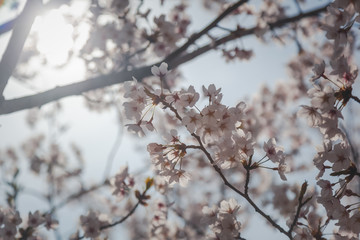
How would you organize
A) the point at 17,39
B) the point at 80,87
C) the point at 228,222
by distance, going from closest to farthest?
the point at 228,222
the point at 17,39
the point at 80,87

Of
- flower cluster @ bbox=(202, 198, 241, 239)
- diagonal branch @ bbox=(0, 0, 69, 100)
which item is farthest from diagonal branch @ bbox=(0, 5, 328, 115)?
flower cluster @ bbox=(202, 198, 241, 239)

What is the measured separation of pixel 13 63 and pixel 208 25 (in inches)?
73.4

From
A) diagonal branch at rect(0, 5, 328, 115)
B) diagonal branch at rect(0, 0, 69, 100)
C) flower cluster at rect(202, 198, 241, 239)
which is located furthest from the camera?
diagonal branch at rect(0, 5, 328, 115)

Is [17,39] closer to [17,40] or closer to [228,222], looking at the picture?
[17,40]

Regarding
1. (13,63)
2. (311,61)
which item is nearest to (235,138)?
(13,63)

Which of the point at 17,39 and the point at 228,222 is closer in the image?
the point at 228,222

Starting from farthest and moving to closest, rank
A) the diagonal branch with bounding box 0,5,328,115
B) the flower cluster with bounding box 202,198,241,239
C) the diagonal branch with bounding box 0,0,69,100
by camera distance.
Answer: the diagonal branch with bounding box 0,5,328,115 → the diagonal branch with bounding box 0,0,69,100 → the flower cluster with bounding box 202,198,241,239

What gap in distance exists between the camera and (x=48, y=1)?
2768 mm

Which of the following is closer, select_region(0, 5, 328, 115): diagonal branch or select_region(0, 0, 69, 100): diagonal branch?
select_region(0, 0, 69, 100): diagonal branch

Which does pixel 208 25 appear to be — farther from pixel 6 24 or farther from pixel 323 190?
pixel 6 24

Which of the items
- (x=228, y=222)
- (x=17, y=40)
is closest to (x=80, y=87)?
(x=17, y=40)

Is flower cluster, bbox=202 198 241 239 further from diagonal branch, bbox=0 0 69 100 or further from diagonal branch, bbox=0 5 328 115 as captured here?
diagonal branch, bbox=0 0 69 100

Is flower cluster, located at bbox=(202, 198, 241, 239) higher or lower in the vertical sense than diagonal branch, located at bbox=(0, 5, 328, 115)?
lower

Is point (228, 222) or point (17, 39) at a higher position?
point (17, 39)
